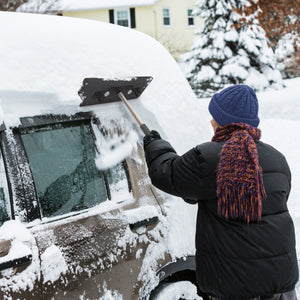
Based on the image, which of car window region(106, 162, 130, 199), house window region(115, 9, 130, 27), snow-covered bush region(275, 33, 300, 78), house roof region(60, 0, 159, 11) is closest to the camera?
car window region(106, 162, 130, 199)

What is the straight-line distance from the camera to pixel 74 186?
2.15 metres

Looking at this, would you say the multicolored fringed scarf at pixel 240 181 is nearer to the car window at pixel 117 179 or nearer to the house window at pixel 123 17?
the car window at pixel 117 179

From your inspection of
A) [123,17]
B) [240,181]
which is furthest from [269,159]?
[123,17]

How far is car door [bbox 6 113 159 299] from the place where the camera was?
1928 millimetres

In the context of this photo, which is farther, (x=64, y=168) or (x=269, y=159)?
(x=64, y=168)

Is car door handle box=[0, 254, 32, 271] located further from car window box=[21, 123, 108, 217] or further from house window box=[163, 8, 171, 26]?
house window box=[163, 8, 171, 26]

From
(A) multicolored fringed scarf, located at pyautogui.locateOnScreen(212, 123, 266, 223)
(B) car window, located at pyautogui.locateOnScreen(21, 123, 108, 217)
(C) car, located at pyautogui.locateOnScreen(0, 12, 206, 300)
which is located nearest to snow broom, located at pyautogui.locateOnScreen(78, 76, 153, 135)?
(C) car, located at pyautogui.locateOnScreen(0, 12, 206, 300)

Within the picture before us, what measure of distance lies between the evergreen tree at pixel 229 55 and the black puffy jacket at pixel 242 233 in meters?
12.6

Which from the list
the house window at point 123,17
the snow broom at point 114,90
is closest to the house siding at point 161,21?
the house window at point 123,17

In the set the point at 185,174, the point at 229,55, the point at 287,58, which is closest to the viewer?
the point at 185,174

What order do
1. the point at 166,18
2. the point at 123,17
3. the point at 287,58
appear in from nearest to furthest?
the point at 287,58, the point at 123,17, the point at 166,18

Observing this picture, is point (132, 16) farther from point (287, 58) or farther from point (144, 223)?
point (144, 223)

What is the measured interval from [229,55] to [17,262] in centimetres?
1383

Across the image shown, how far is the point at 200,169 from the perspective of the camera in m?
1.73
